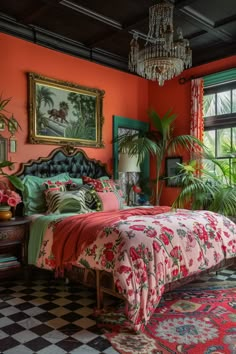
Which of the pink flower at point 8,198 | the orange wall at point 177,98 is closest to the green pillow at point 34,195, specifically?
the pink flower at point 8,198

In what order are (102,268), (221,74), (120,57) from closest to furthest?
(102,268)
(221,74)
(120,57)

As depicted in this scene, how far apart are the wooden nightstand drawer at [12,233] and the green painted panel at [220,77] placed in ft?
11.3

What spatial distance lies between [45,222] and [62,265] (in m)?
0.58

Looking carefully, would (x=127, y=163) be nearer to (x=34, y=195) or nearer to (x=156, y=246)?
(x=34, y=195)

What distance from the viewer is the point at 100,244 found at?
254 centimetres

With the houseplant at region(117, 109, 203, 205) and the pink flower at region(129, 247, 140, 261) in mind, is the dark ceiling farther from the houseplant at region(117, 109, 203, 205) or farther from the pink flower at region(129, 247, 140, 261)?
the pink flower at region(129, 247, 140, 261)

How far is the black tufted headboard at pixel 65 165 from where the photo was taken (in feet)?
13.4

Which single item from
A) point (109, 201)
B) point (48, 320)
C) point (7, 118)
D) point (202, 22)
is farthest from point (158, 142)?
point (48, 320)

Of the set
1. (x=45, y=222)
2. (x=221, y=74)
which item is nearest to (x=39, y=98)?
(x=45, y=222)

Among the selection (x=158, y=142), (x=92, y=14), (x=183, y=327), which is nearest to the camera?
(x=183, y=327)

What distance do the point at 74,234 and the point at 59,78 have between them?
8.38 ft

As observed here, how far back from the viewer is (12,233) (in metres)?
3.29

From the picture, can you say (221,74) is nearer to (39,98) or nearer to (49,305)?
(39,98)

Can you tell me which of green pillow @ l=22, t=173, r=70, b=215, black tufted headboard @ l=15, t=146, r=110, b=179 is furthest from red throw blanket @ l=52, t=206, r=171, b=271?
black tufted headboard @ l=15, t=146, r=110, b=179
